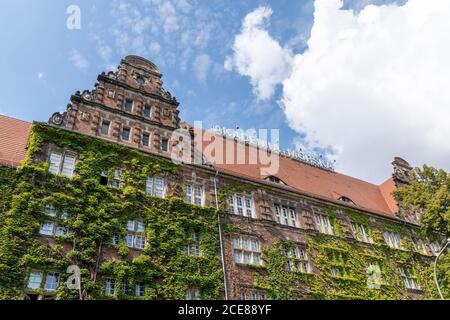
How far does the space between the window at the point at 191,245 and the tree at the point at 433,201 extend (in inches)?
669

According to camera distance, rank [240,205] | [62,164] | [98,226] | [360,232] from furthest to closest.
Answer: [360,232] → [240,205] → [62,164] → [98,226]

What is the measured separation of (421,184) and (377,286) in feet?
26.9

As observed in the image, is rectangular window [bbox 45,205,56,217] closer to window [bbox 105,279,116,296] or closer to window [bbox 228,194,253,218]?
window [bbox 105,279,116,296]

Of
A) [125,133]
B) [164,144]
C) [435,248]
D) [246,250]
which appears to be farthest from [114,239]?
[435,248]

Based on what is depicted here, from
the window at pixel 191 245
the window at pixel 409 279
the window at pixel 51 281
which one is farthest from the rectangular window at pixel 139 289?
the window at pixel 409 279

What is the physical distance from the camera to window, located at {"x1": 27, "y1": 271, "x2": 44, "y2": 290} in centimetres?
1645

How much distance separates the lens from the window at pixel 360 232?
30109 millimetres

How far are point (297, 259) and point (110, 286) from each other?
12.3 metres

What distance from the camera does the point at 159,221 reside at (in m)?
21.2

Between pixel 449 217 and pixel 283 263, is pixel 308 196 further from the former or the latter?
pixel 449 217

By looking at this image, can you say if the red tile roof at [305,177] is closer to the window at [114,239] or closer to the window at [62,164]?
the window at [62,164]

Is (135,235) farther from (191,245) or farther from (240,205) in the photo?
(240,205)

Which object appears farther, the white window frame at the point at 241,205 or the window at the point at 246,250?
the white window frame at the point at 241,205
